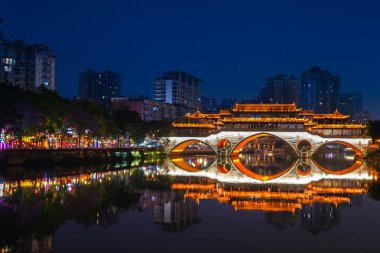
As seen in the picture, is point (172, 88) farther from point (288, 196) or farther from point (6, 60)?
point (288, 196)

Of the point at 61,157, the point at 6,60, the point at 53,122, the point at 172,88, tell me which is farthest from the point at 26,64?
the point at 172,88

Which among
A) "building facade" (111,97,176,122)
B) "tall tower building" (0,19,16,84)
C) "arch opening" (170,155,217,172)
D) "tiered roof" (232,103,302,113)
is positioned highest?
"tall tower building" (0,19,16,84)

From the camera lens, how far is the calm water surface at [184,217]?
677 inches

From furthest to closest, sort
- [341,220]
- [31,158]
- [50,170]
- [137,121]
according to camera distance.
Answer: [137,121] < [31,158] < [50,170] < [341,220]

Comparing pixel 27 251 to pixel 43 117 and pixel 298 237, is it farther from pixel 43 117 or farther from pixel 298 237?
pixel 43 117

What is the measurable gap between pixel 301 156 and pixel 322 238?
60.5 meters

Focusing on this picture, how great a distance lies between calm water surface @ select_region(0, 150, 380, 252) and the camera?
1719cm

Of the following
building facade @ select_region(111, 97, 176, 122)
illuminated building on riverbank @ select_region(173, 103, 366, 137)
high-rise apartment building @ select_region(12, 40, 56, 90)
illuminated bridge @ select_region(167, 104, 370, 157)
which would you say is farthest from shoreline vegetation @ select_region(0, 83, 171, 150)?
building facade @ select_region(111, 97, 176, 122)

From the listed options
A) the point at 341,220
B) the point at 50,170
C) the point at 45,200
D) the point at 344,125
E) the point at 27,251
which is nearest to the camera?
the point at 27,251

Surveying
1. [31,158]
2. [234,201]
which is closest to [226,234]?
[234,201]

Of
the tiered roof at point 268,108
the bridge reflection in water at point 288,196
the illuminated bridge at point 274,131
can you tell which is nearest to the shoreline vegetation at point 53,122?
the illuminated bridge at point 274,131

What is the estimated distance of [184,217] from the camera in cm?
2267

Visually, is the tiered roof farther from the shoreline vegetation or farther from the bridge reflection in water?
the bridge reflection in water

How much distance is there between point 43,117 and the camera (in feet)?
171
